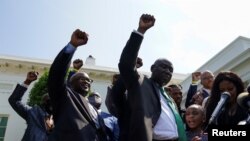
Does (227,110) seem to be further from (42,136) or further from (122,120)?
(42,136)

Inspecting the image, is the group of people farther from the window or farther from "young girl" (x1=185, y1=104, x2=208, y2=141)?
the window

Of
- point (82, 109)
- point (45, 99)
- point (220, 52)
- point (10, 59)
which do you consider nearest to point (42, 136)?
point (45, 99)

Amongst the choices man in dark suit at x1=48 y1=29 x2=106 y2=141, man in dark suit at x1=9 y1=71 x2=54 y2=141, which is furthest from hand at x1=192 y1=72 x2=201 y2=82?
man in dark suit at x1=48 y1=29 x2=106 y2=141

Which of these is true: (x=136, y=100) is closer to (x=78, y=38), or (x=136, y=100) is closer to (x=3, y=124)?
(x=78, y=38)

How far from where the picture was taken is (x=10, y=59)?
21.2 meters

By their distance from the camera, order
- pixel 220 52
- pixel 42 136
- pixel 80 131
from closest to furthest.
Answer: pixel 80 131 → pixel 42 136 → pixel 220 52

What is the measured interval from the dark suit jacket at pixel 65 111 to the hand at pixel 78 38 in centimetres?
12

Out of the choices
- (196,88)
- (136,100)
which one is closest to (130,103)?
(136,100)

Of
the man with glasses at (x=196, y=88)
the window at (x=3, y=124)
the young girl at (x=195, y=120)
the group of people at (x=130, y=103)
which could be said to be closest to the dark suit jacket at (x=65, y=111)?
the group of people at (x=130, y=103)

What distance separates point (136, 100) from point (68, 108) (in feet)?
2.04

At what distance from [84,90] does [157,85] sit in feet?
2.47

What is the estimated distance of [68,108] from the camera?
122 inches

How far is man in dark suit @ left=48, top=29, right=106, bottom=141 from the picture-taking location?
9.73 ft

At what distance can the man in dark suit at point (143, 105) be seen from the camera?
2.92 metres
